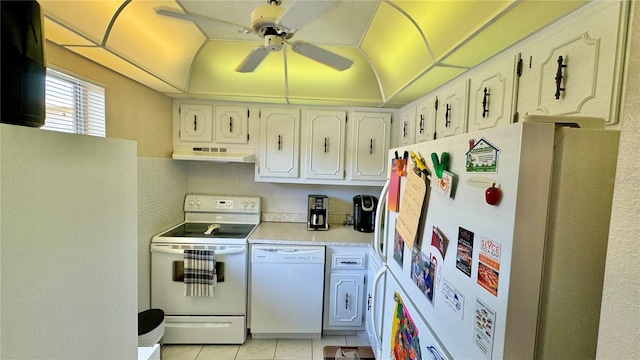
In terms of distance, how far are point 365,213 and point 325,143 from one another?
2.70 feet

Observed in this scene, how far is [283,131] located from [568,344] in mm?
2281

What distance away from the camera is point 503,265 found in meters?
0.53

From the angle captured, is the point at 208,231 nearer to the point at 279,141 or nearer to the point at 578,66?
the point at 279,141

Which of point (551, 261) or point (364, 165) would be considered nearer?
point (551, 261)

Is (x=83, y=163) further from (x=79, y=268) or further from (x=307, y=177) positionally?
(x=307, y=177)

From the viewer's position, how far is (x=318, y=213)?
8.27ft

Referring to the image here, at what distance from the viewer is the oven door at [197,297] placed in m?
2.05

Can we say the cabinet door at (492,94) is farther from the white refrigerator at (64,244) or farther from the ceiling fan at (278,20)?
the white refrigerator at (64,244)

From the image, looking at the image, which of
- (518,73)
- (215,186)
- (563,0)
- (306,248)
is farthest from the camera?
(215,186)

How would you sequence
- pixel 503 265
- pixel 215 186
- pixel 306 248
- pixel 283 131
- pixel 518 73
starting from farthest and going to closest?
pixel 215 186, pixel 283 131, pixel 306 248, pixel 518 73, pixel 503 265

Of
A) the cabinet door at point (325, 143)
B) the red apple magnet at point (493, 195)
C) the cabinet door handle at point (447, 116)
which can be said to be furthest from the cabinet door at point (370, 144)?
the red apple magnet at point (493, 195)

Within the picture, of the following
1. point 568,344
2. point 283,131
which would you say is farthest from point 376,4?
point 568,344

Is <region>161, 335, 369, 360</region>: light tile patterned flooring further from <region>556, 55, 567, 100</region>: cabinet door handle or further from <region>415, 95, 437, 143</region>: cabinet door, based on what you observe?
<region>556, 55, 567, 100</region>: cabinet door handle

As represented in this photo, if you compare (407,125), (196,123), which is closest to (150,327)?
(196,123)
